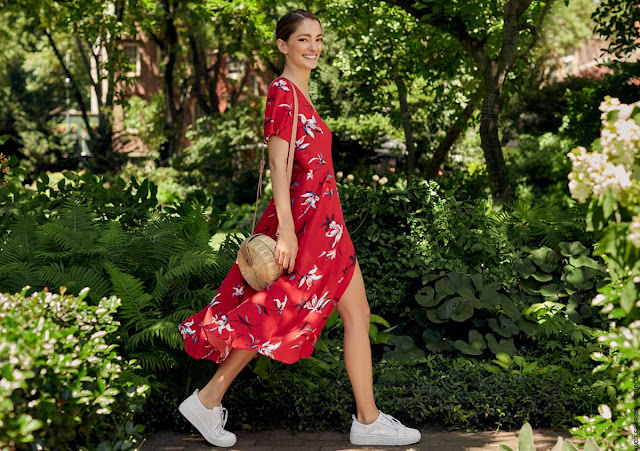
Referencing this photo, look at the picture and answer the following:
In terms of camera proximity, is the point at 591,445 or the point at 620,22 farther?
the point at 620,22

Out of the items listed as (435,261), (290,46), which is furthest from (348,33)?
(290,46)

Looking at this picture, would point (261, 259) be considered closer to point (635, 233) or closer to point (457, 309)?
point (635, 233)

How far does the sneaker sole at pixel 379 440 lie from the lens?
3971mm

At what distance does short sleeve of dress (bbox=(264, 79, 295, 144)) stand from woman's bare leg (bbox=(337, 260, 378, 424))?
2.67 feet

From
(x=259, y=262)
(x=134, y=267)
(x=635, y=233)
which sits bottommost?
(x=134, y=267)

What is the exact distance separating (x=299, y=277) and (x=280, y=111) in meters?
0.82

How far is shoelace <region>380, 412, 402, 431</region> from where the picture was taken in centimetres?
400

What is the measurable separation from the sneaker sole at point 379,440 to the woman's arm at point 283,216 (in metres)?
0.97

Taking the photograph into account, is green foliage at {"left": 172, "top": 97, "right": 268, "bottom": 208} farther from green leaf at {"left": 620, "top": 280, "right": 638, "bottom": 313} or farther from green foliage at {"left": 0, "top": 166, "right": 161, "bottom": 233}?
green leaf at {"left": 620, "top": 280, "right": 638, "bottom": 313}

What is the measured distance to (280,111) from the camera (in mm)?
3795

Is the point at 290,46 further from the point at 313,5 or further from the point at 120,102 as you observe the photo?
the point at 313,5

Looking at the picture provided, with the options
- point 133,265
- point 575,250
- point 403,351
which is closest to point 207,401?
point 133,265

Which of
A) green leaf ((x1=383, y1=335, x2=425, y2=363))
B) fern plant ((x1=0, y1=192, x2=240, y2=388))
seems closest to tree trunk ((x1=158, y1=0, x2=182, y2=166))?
fern plant ((x1=0, y1=192, x2=240, y2=388))

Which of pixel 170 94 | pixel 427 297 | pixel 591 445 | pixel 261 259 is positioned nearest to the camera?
pixel 591 445
